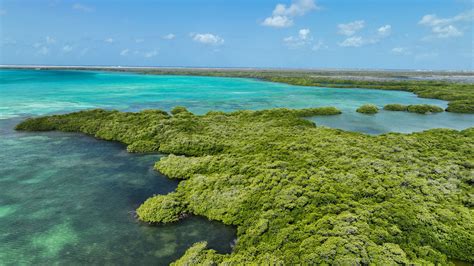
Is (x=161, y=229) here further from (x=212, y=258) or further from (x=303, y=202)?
(x=303, y=202)

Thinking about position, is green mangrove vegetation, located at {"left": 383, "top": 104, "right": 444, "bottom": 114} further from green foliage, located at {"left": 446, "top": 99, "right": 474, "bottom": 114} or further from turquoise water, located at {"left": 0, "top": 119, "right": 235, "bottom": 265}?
turquoise water, located at {"left": 0, "top": 119, "right": 235, "bottom": 265}

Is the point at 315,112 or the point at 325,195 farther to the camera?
the point at 315,112

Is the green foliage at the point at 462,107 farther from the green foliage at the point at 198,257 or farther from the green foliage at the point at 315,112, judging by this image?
the green foliage at the point at 198,257

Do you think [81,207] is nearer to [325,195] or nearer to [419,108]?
[325,195]

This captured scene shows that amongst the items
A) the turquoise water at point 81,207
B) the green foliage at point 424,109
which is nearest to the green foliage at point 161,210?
the turquoise water at point 81,207

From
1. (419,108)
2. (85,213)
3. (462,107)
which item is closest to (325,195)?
(85,213)

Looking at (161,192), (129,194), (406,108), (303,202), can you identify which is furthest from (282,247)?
(406,108)
